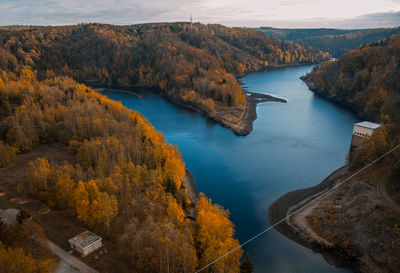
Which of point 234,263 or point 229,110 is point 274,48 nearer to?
point 229,110

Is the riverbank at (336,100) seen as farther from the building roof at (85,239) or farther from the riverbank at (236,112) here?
the building roof at (85,239)

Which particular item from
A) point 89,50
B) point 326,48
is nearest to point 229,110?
point 89,50

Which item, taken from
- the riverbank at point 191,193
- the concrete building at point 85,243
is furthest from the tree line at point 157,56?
the concrete building at point 85,243

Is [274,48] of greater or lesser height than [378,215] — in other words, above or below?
above

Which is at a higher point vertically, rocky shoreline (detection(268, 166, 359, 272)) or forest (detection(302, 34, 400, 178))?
forest (detection(302, 34, 400, 178))

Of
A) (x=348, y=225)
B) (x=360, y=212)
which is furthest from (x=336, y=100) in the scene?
(x=348, y=225)

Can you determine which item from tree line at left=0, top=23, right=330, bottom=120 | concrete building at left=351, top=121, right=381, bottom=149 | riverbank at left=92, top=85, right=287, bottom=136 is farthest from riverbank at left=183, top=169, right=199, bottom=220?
tree line at left=0, top=23, right=330, bottom=120

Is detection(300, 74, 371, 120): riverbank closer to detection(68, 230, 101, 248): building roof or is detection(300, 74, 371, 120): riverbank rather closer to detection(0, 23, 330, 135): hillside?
detection(0, 23, 330, 135): hillside
